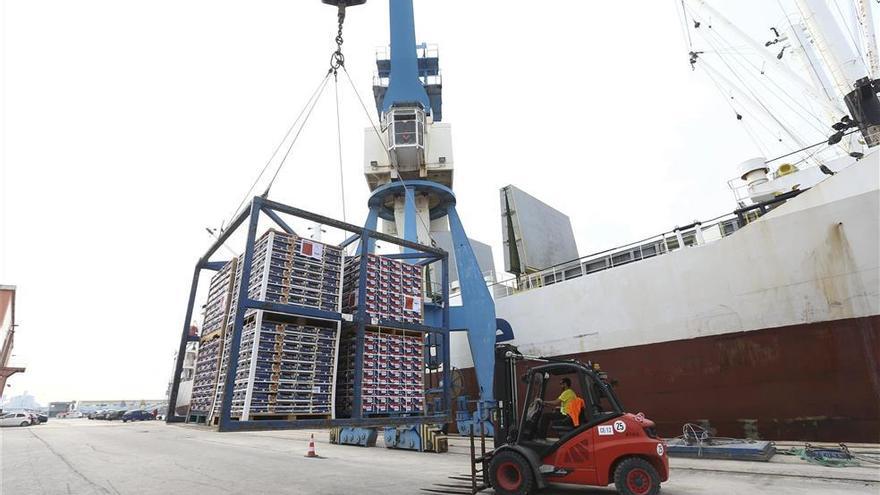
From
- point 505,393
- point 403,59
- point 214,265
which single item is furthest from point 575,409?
point 403,59

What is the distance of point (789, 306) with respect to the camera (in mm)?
10656

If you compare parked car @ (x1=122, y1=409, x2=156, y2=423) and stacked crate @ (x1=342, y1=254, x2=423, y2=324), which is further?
parked car @ (x1=122, y1=409, x2=156, y2=423)

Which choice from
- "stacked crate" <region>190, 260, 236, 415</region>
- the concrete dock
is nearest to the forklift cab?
the concrete dock

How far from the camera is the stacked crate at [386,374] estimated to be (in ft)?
20.0

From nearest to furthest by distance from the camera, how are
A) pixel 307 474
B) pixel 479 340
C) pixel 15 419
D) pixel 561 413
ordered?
pixel 561 413, pixel 307 474, pixel 479 340, pixel 15 419

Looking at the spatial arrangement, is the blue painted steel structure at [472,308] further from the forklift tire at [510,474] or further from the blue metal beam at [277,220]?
the blue metal beam at [277,220]

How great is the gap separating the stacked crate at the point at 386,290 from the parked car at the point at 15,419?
142 ft

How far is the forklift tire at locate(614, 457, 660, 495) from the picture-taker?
5793 mm

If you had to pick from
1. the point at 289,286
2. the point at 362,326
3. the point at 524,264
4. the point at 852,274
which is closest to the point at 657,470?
the point at 362,326

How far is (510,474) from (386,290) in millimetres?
3387

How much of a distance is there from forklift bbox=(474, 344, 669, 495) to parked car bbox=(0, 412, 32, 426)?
44.1 metres

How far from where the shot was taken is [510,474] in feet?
21.4

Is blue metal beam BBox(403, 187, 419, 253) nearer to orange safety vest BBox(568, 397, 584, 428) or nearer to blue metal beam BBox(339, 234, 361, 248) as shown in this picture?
blue metal beam BBox(339, 234, 361, 248)

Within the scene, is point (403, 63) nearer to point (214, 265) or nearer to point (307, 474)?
point (214, 265)
